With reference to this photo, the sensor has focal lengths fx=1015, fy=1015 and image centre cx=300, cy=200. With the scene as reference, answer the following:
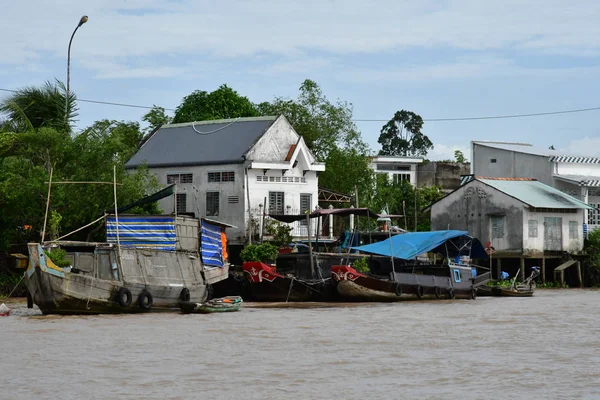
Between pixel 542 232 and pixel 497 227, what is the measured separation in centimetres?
212

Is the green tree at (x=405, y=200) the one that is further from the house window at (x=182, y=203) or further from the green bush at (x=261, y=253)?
the green bush at (x=261, y=253)

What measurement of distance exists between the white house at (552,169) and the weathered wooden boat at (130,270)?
24383 mm

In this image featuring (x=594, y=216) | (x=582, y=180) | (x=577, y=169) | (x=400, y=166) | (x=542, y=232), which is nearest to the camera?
(x=542, y=232)

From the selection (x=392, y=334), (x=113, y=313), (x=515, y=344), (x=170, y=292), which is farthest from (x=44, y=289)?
(x=515, y=344)

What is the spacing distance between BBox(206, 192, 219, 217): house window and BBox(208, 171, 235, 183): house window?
1.98 ft

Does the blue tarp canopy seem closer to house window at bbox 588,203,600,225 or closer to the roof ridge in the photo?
the roof ridge

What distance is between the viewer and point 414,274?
3603cm

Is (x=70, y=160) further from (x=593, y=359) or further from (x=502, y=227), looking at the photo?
(x=593, y=359)

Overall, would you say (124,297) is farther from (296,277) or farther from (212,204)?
(212,204)

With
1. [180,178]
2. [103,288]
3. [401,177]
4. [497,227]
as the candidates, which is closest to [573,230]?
[497,227]

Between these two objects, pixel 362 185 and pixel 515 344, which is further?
pixel 362 185

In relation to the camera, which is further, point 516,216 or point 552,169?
point 552,169

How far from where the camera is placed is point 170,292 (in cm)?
2973

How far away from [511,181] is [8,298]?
25755 millimetres
